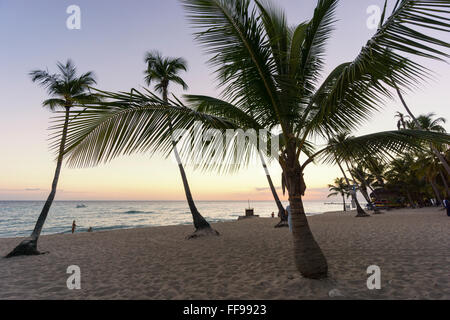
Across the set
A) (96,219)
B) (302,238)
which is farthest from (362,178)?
(96,219)

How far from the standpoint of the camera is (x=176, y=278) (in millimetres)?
5176

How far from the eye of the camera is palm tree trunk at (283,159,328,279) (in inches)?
177

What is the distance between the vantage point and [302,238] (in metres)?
4.57

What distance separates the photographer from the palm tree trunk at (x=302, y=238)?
14.8 feet

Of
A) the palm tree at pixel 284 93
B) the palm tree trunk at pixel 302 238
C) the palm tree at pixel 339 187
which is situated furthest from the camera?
the palm tree at pixel 339 187

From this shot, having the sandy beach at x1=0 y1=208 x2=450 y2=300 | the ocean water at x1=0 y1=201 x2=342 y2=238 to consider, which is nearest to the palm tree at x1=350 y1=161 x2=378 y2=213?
the sandy beach at x1=0 y1=208 x2=450 y2=300

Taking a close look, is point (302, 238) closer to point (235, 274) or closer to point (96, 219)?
point (235, 274)

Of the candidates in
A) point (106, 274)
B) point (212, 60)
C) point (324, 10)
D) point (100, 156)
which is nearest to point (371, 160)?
point (324, 10)

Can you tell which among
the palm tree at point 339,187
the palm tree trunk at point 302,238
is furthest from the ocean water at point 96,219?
the palm tree trunk at point 302,238

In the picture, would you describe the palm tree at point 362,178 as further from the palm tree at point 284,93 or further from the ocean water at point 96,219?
the ocean water at point 96,219

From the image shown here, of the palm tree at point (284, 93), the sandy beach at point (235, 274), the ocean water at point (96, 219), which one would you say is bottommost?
the ocean water at point (96, 219)

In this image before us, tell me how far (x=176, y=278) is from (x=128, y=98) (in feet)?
13.2

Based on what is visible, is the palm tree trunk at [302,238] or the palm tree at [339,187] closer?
the palm tree trunk at [302,238]

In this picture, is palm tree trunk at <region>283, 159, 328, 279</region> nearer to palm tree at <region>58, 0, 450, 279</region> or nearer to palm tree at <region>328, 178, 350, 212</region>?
palm tree at <region>58, 0, 450, 279</region>
